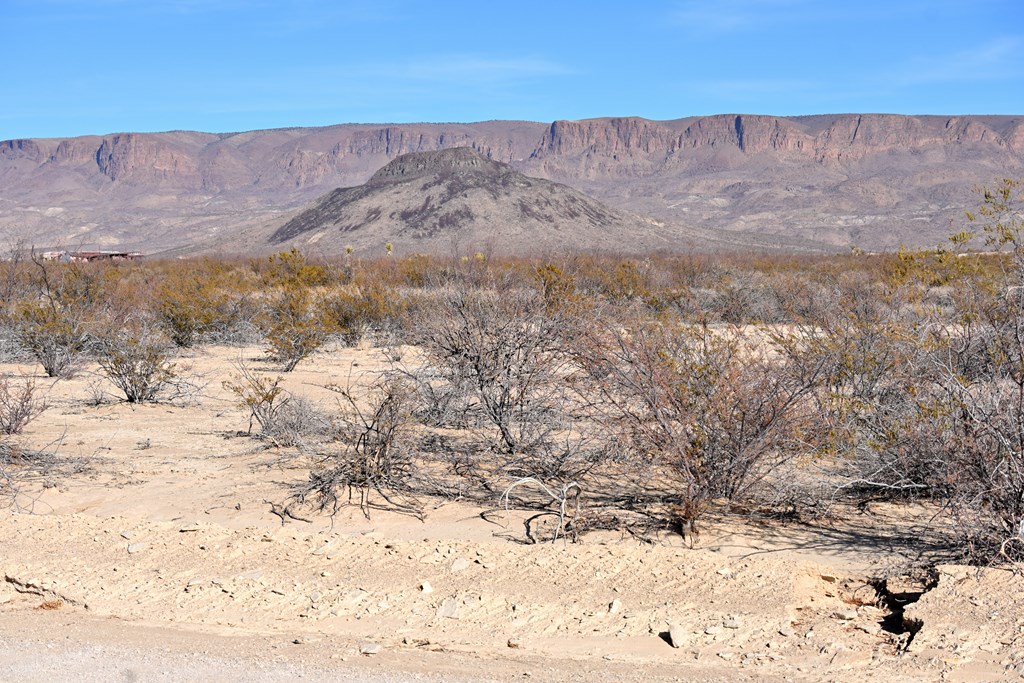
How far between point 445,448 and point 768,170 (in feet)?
640

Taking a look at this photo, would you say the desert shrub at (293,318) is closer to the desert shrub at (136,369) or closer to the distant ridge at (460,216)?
the desert shrub at (136,369)

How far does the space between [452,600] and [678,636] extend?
161cm

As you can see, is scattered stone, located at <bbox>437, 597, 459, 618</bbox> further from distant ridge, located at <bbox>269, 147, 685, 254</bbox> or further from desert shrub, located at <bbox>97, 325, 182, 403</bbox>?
distant ridge, located at <bbox>269, 147, 685, 254</bbox>

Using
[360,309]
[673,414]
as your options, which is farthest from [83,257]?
[673,414]

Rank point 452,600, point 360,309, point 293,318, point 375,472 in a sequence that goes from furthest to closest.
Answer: point 360,309 < point 293,318 < point 375,472 < point 452,600

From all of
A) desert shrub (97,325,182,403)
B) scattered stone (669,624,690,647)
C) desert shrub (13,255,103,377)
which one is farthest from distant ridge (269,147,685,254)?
scattered stone (669,624,690,647)

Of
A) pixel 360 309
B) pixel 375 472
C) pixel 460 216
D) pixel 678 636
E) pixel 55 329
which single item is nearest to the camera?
pixel 678 636

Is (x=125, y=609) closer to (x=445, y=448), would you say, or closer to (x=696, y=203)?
(x=445, y=448)

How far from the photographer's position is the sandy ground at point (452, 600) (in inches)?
237

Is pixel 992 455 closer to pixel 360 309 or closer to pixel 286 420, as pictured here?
pixel 286 420

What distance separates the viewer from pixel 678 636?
20.7ft

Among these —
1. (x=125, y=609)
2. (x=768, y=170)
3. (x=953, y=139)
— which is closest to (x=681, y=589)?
(x=125, y=609)

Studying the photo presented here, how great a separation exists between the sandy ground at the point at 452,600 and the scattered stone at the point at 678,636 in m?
0.02

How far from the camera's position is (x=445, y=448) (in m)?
10.6
